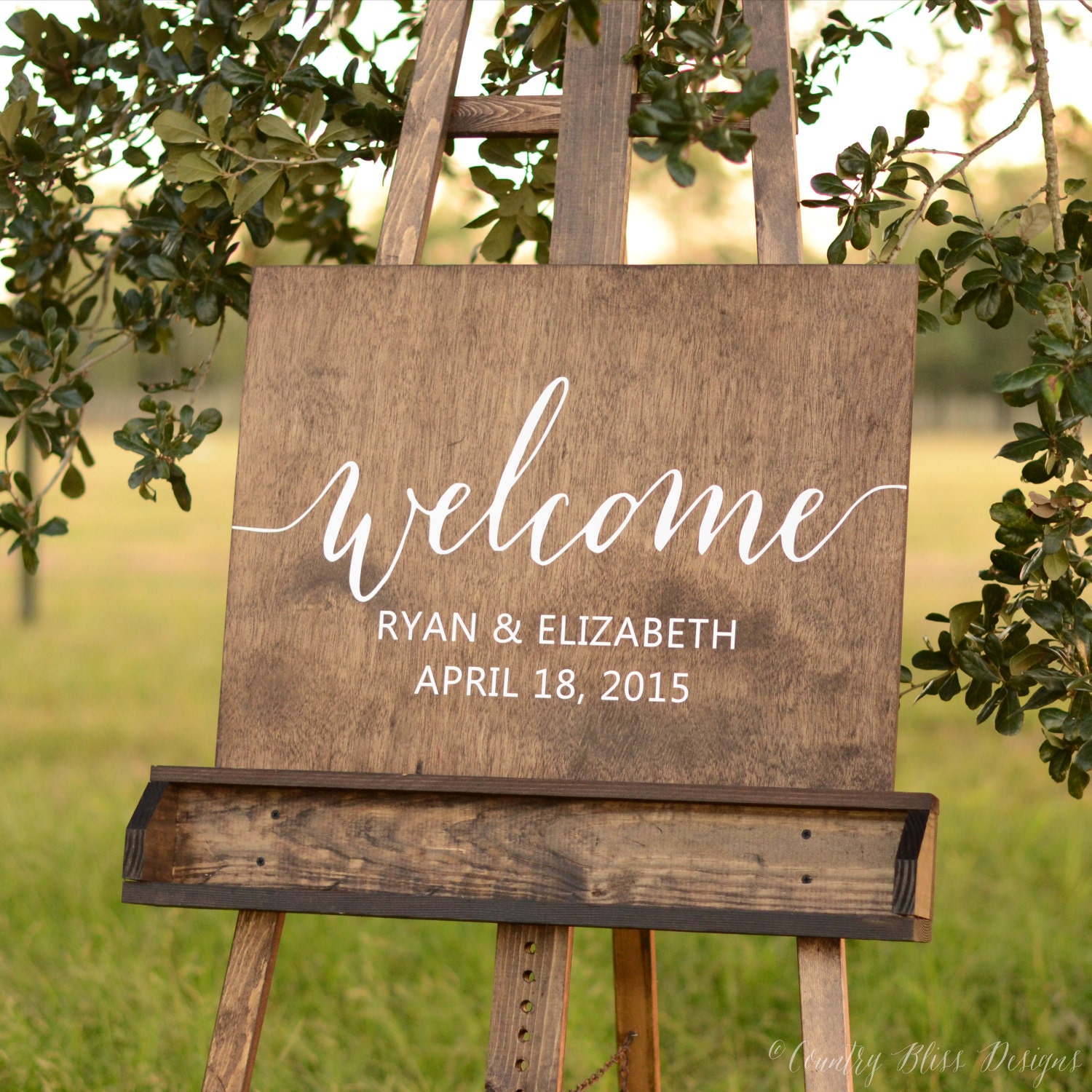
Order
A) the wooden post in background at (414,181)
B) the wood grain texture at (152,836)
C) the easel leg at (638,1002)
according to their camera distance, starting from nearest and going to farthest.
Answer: the wood grain texture at (152,836)
the wooden post in background at (414,181)
the easel leg at (638,1002)

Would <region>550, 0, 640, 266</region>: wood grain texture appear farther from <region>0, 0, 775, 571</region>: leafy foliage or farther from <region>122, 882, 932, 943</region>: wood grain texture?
<region>122, 882, 932, 943</region>: wood grain texture

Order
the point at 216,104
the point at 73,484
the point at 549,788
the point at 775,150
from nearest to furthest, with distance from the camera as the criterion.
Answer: the point at 549,788
the point at 775,150
the point at 216,104
the point at 73,484

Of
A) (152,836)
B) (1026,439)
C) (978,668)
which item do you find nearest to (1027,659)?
(978,668)

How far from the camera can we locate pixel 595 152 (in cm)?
153

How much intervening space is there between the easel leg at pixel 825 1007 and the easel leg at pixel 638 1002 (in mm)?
498

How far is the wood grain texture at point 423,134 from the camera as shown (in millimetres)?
1571

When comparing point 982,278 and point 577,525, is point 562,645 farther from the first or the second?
point 982,278

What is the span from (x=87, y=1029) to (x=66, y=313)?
1.48m

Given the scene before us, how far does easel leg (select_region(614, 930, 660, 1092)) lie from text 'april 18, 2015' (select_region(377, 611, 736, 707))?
54cm

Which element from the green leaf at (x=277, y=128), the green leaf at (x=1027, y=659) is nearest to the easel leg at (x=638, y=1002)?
the green leaf at (x=1027, y=659)

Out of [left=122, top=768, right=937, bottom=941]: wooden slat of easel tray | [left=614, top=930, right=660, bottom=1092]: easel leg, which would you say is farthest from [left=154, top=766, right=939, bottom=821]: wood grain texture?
[left=614, top=930, right=660, bottom=1092]: easel leg

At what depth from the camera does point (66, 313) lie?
80.4 inches

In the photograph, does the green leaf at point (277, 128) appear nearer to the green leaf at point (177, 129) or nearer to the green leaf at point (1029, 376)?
the green leaf at point (177, 129)

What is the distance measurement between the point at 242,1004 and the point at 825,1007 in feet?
2.01
